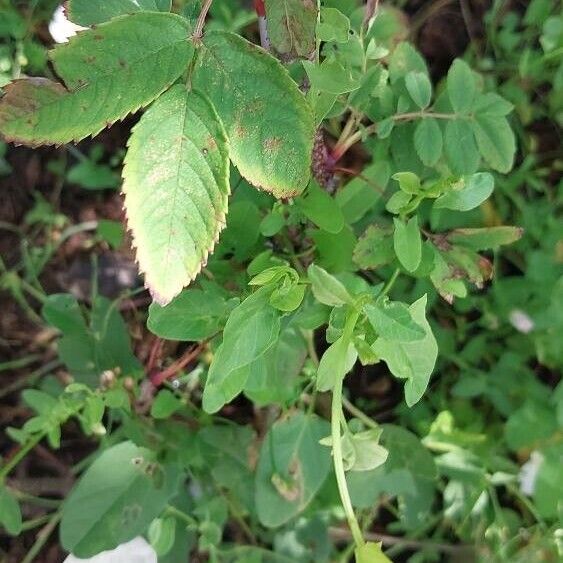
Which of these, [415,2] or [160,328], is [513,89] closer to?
[415,2]

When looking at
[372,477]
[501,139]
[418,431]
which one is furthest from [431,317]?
[501,139]

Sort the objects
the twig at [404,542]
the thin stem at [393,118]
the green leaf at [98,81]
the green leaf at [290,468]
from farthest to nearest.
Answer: the twig at [404,542] → the green leaf at [290,468] → the thin stem at [393,118] → the green leaf at [98,81]

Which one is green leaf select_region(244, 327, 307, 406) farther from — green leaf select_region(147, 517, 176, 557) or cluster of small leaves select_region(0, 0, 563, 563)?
green leaf select_region(147, 517, 176, 557)

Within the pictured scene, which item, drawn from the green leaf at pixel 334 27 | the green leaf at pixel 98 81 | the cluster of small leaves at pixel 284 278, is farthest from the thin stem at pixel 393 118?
the green leaf at pixel 98 81

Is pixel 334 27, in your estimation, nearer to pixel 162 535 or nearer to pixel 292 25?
pixel 292 25

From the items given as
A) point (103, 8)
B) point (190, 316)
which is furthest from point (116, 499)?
point (103, 8)

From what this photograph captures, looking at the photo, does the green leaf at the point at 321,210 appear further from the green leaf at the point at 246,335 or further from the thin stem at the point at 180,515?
the thin stem at the point at 180,515
